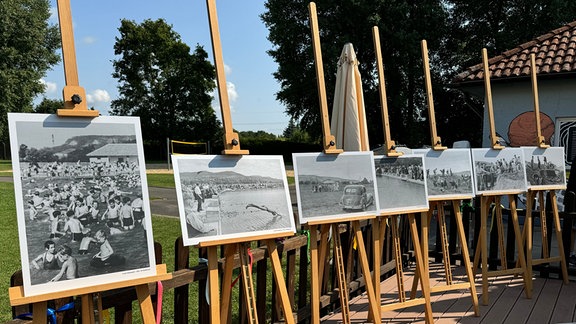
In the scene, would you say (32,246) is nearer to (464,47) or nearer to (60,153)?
(60,153)

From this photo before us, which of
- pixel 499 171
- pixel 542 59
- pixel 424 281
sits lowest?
pixel 424 281

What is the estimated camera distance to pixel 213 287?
7.23 ft

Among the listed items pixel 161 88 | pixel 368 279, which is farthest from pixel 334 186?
pixel 161 88

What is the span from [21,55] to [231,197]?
2669 cm

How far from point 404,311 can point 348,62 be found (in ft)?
7.01

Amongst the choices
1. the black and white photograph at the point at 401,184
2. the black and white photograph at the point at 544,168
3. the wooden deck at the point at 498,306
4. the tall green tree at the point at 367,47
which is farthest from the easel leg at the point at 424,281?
the tall green tree at the point at 367,47

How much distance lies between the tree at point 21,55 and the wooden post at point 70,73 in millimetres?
25074

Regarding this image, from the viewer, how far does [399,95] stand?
61.1ft

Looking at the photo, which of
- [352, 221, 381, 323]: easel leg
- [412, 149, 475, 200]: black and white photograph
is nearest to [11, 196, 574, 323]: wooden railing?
[352, 221, 381, 323]: easel leg

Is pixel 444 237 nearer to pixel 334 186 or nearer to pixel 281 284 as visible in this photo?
pixel 334 186

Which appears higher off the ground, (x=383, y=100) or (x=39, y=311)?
(x=383, y=100)

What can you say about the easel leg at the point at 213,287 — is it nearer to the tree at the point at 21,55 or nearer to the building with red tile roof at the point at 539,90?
the building with red tile roof at the point at 539,90

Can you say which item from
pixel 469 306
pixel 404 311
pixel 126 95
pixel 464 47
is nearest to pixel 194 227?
pixel 404 311

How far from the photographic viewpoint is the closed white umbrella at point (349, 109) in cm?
337
